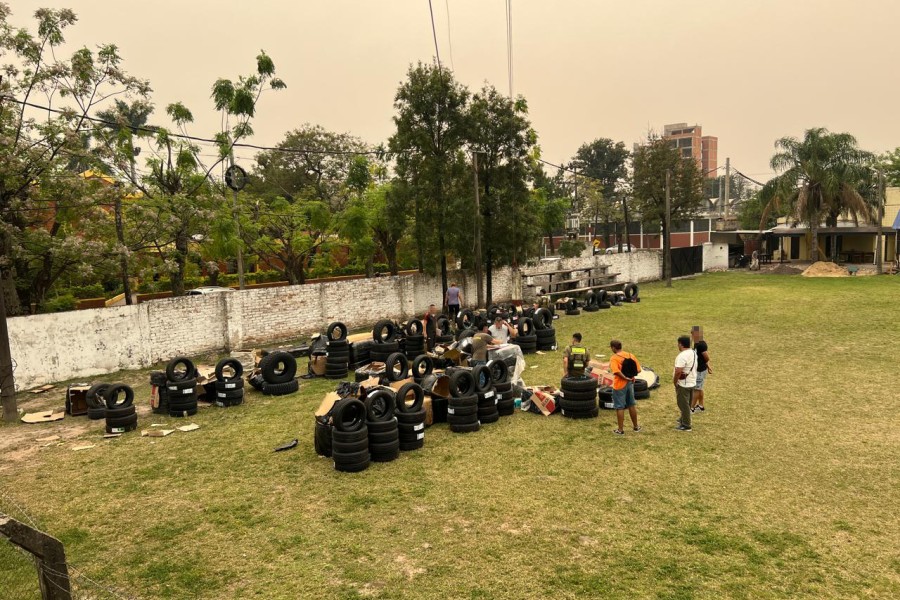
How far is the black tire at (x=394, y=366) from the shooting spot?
40.3 feet

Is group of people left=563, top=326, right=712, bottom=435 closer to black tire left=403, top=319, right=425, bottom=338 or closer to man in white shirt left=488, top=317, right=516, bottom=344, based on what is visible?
man in white shirt left=488, top=317, right=516, bottom=344

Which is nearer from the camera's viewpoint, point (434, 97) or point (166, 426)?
point (166, 426)

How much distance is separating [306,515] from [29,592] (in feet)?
9.68

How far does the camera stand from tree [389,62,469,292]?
22984mm

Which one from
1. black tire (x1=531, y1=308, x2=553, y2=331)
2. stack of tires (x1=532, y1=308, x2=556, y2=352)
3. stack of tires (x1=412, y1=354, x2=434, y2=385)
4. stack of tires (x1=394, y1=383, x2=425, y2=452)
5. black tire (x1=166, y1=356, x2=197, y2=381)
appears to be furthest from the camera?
black tire (x1=531, y1=308, x2=553, y2=331)

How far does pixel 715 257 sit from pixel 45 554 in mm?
47277

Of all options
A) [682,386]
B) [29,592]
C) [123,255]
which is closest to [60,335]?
[123,255]

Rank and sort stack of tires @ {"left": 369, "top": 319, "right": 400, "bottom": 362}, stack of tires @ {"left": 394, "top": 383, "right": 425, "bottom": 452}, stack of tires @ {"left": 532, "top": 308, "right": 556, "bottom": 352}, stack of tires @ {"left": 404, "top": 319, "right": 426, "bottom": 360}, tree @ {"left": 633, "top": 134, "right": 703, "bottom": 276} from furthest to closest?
1. tree @ {"left": 633, "top": 134, "right": 703, "bottom": 276}
2. stack of tires @ {"left": 532, "top": 308, "right": 556, "bottom": 352}
3. stack of tires @ {"left": 404, "top": 319, "right": 426, "bottom": 360}
4. stack of tires @ {"left": 369, "top": 319, "right": 400, "bottom": 362}
5. stack of tires @ {"left": 394, "top": 383, "right": 425, "bottom": 452}

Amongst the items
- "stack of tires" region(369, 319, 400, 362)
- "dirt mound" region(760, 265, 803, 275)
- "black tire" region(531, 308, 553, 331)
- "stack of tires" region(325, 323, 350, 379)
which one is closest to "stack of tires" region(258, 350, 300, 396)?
"stack of tires" region(325, 323, 350, 379)

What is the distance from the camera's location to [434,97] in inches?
906

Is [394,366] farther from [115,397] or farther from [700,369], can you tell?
[700,369]

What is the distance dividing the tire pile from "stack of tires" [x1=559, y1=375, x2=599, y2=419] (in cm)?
670

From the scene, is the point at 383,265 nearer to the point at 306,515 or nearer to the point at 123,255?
the point at 123,255

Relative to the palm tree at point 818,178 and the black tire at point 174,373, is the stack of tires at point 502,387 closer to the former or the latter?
the black tire at point 174,373
